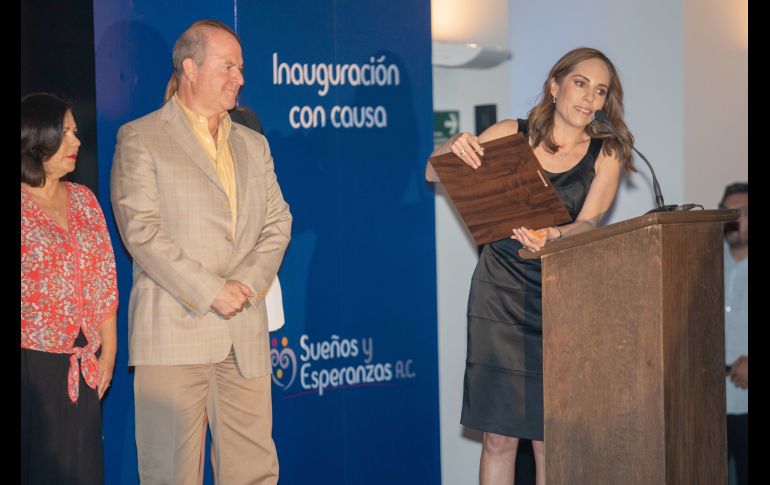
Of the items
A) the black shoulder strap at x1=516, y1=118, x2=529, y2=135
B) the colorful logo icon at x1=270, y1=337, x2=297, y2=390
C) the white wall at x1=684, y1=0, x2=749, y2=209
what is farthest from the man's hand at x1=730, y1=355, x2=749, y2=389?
the colorful logo icon at x1=270, y1=337, x2=297, y2=390

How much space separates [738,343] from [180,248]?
9.04 ft

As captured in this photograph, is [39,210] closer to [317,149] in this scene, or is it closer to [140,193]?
[140,193]

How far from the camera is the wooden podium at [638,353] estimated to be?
338 centimetres

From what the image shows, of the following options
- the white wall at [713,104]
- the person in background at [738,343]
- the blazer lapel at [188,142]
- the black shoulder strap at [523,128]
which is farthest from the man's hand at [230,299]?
the white wall at [713,104]

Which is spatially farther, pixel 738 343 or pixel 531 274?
pixel 738 343

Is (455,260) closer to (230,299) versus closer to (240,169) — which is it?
(240,169)

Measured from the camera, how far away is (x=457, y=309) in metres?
5.75

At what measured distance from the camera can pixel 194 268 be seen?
3.84 m

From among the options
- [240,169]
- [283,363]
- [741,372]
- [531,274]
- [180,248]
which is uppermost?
[240,169]

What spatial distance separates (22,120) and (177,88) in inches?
25.5

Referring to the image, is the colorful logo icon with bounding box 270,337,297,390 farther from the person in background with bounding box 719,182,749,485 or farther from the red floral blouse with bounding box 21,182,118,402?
the person in background with bounding box 719,182,749,485

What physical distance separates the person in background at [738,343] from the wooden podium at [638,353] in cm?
148

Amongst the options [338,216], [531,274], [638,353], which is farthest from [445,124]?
[638,353]

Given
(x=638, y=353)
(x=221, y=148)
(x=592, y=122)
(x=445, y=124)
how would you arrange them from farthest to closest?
(x=445, y=124)
(x=592, y=122)
(x=221, y=148)
(x=638, y=353)
